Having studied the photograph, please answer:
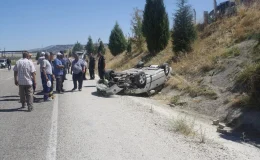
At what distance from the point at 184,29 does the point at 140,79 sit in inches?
245

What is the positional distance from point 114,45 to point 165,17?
73.5 ft

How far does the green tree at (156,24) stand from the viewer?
75.9 feet

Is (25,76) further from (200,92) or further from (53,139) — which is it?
(200,92)

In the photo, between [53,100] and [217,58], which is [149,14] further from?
[53,100]

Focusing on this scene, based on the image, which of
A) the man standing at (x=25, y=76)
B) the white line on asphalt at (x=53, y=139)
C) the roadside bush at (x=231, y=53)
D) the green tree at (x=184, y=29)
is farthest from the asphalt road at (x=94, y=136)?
the green tree at (x=184, y=29)

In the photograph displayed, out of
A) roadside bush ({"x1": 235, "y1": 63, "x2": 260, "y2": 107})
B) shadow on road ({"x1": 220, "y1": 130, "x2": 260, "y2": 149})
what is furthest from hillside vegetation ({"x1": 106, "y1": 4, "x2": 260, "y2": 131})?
shadow on road ({"x1": 220, "y1": 130, "x2": 260, "y2": 149})

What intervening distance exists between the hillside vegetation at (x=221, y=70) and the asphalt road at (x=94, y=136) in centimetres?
249

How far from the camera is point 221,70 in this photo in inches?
504

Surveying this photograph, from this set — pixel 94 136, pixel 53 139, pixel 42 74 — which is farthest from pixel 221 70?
pixel 53 139

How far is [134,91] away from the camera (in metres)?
13.3

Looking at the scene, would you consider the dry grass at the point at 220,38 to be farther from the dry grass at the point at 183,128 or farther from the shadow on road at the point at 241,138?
the dry grass at the point at 183,128

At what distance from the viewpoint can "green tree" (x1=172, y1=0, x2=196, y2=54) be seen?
18125 millimetres

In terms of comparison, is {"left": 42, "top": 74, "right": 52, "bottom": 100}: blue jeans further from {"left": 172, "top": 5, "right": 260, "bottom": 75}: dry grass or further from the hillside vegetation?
{"left": 172, "top": 5, "right": 260, "bottom": 75}: dry grass

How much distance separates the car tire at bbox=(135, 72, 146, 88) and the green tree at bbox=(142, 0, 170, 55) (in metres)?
10.4
